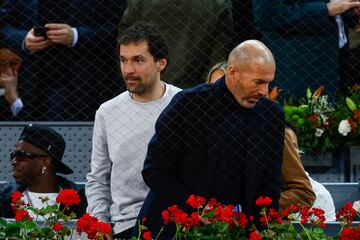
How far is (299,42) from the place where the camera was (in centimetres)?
783

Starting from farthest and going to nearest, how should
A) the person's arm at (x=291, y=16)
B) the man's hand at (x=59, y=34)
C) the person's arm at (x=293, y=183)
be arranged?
the man's hand at (x=59, y=34) < the person's arm at (x=291, y=16) < the person's arm at (x=293, y=183)

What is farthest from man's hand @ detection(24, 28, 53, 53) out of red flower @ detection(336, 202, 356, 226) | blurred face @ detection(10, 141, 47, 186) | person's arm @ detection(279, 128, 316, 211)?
red flower @ detection(336, 202, 356, 226)

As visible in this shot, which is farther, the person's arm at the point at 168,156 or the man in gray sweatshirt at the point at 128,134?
the man in gray sweatshirt at the point at 128,134

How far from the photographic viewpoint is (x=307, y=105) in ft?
26.0

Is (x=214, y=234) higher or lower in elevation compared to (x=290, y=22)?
lower

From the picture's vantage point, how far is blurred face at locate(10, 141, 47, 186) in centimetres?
718

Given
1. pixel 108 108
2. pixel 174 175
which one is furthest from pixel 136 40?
pixel 174 175

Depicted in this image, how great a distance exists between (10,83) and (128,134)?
241 cm

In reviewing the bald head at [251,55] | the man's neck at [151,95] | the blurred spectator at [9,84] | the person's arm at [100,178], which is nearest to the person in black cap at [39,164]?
the person's arm at [100,178]

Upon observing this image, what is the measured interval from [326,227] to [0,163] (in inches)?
107

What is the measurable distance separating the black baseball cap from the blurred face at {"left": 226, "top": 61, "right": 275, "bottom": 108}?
5.80ft

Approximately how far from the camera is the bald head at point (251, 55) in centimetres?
582

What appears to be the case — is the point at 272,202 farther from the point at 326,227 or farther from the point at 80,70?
the point at 80,70

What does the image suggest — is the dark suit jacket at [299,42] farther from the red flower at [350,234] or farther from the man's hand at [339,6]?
the red flower at [350,234]
